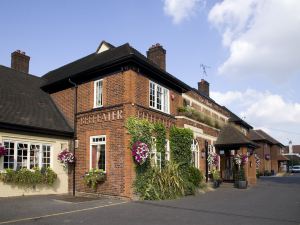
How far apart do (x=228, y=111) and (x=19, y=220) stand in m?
31.3

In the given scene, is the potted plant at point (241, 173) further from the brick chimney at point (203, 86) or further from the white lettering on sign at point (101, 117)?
the brick chimney at point (203, 86)

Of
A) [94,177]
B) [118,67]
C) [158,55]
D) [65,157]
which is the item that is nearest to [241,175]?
[158,55]

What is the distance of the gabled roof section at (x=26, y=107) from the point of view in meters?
15.9

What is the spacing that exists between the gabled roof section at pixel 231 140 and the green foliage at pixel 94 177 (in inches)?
487

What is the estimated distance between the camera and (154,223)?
31.7 feet

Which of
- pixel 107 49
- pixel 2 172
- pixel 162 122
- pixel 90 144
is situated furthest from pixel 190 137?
pixel 2 172

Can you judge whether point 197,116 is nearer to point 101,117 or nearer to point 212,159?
point 212,159

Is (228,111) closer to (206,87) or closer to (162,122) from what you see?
(206,87)

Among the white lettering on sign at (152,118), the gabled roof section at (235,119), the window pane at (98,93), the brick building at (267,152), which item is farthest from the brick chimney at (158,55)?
the brick building at (267,152)

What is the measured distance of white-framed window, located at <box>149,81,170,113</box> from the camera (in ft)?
58.5

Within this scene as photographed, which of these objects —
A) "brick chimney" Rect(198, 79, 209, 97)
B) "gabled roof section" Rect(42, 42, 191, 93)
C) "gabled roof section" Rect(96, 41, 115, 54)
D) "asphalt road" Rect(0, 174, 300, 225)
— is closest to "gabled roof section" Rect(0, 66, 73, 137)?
"gabled roof section" Rect(42, 42, 191, 93)

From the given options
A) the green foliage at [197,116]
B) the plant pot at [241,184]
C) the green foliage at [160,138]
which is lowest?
the plant pot at [241,184]

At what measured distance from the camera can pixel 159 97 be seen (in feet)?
61.1

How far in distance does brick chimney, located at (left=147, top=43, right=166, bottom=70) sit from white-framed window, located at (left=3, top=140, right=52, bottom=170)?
8888mm
